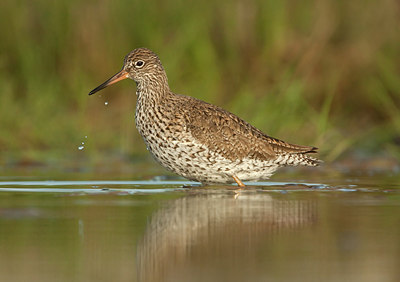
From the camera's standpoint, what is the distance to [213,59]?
14.5 meters

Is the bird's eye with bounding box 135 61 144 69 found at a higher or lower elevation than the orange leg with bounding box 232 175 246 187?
higher

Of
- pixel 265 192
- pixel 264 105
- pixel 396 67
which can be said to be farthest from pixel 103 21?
pixel 265 192

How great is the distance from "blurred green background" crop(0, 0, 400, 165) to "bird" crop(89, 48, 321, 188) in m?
2.53

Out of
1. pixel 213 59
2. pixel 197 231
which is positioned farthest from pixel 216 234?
pixel 213 59

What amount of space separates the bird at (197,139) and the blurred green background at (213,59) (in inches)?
99.5

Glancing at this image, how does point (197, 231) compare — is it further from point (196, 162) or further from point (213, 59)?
point (213, 59)

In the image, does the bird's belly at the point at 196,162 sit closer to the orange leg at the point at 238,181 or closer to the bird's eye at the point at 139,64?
the orange leg at the point at 238,181

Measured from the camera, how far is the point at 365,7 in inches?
602

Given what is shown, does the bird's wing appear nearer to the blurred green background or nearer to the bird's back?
the bird's back

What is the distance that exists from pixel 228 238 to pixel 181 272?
1.12 m

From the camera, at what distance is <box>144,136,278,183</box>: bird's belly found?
371 inches

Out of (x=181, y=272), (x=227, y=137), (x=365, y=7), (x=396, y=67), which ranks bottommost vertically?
(x=181, y=272)

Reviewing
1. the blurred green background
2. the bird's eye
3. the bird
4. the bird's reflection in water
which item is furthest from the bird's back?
the blurred green background

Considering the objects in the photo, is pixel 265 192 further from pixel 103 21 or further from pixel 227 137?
pixel 103 21
